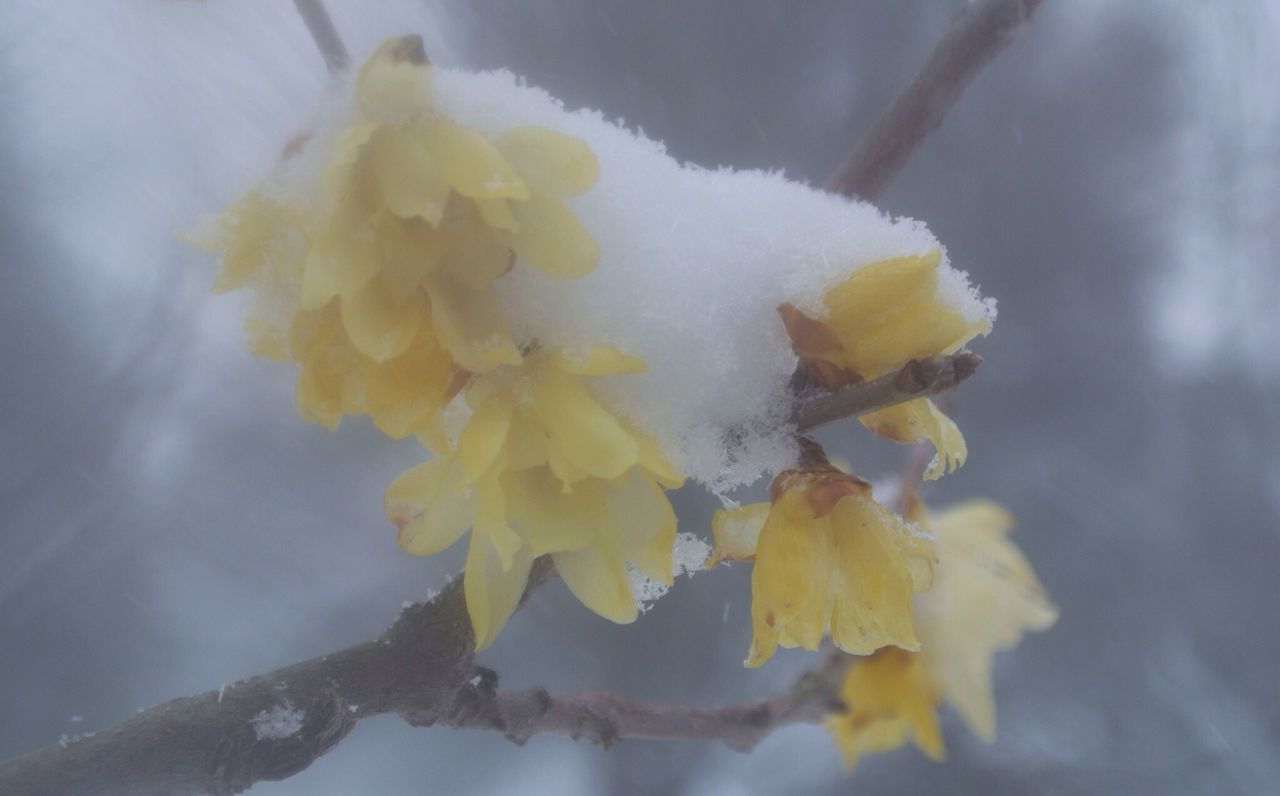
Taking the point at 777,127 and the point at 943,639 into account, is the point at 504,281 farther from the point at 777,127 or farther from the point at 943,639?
the point at 777,127

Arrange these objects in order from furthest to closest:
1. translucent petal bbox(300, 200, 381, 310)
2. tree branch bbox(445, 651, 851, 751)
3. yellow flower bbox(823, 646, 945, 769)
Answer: yellow flower bbox(823, 646, 945, 769), tree branch bbox(445, 651, 851, 751), translucent petal bbox(300, 200, 381, 310)

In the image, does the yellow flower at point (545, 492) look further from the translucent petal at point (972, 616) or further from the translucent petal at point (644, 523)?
the translucent petal at point (972, 616)

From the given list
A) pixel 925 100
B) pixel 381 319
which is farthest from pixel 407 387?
pixel 925 100

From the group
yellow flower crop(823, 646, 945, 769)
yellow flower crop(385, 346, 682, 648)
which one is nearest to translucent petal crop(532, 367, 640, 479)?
yellow flower crop(385, 346, 682, 648)

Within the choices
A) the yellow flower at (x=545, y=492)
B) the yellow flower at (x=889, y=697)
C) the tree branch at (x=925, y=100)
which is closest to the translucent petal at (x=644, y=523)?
the yellow flower at (x=545, y=492)

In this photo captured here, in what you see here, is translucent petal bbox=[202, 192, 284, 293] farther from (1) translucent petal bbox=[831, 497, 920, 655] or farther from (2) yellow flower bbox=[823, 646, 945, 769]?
(2) yellow flower bbox=[823, 646, 945, 769]

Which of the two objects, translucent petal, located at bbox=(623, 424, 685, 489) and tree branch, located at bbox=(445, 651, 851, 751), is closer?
translucent petal, located at bbox=(623, 424, 685, 489)

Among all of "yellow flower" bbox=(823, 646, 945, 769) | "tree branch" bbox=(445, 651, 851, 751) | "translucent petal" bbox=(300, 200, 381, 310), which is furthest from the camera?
"yellow flower" bbox=(823, 646, 945, 769)

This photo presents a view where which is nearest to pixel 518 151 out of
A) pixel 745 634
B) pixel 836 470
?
pixel 836 470
